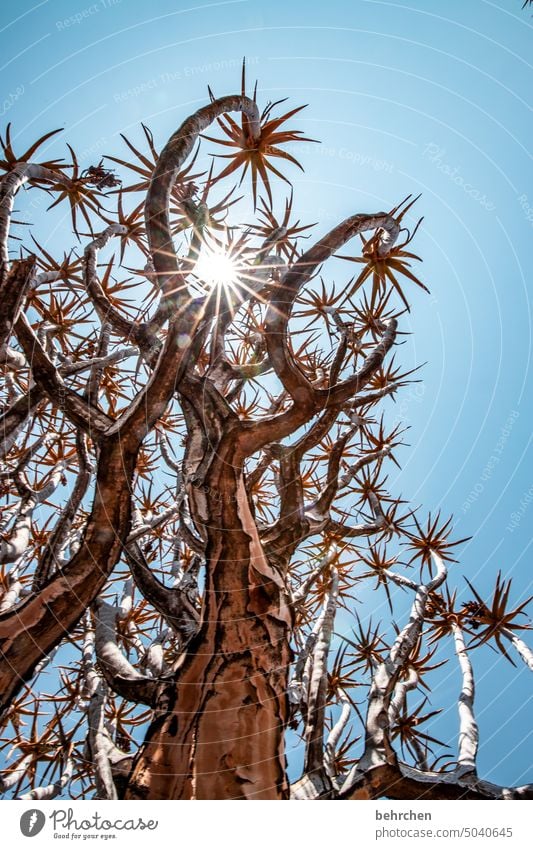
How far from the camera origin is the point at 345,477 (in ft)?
16.3

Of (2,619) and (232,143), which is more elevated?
(232,143)

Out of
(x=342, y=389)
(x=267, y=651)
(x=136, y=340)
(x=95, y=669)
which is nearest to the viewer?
(x=267, y=651)

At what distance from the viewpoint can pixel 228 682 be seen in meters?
2.27

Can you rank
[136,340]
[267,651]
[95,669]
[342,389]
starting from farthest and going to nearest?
[95,669], [342,389], [136,340], [267,651]

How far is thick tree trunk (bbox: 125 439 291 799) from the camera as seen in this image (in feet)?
6.70

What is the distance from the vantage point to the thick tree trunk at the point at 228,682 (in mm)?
2041

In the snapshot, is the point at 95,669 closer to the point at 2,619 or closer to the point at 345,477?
the point at 2,619

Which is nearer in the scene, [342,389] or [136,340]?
[136,340]

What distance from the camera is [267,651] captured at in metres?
2.43

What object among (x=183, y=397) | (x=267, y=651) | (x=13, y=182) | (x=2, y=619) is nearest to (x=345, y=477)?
(x=183, y=397)
